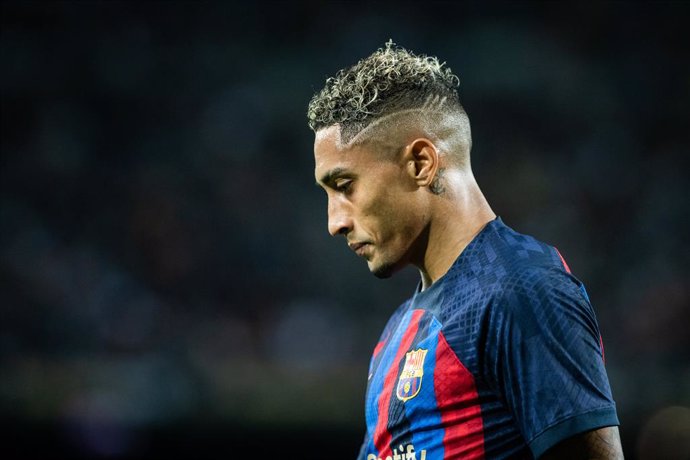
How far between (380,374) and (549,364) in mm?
782

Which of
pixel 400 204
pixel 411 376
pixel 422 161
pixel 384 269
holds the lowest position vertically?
pixel 411 376

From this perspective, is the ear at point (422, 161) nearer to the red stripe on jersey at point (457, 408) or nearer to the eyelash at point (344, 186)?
the eyelash at point (344, 186)

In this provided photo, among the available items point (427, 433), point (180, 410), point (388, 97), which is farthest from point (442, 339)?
point (180, 410)

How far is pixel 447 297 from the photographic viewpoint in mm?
2229

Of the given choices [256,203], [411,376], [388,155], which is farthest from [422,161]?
[256,203]

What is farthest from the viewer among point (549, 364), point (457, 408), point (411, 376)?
point (411, 376)

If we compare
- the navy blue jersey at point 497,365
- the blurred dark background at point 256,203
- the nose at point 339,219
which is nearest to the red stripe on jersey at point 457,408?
the navy blue jersey at point 497,365

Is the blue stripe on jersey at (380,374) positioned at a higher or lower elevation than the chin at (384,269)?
lower

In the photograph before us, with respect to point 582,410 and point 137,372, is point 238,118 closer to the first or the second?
point 137,372

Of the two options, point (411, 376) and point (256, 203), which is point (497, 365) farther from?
point (256, 203)

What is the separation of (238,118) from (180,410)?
12.5 ft

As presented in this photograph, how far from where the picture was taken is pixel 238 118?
9156 mm

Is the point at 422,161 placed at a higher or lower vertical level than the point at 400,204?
higher

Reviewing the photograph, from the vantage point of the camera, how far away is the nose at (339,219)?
235 cm
